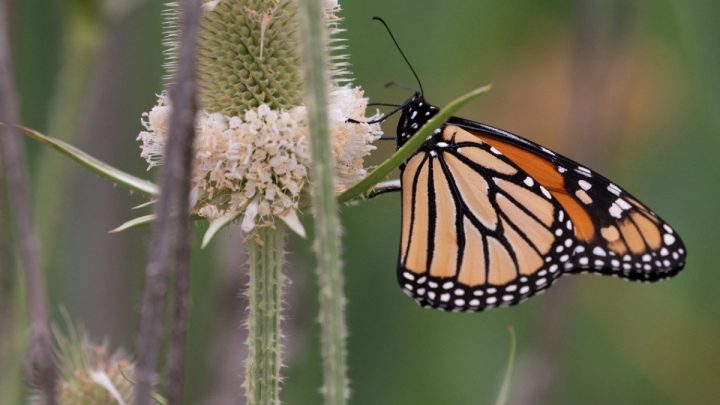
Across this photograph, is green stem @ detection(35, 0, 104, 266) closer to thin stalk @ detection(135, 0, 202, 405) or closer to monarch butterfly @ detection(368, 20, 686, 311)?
monarch butterfly @ detection(368, 20, 686, 311)

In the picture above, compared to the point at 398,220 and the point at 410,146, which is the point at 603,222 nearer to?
the point at 410,146

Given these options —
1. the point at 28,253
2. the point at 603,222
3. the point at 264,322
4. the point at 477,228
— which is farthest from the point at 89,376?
the point at 603,222

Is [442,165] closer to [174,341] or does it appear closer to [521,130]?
[174,341]

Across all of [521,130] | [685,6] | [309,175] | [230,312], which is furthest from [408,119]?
[521,130]

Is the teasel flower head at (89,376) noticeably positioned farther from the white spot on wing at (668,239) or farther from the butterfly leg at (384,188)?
the white spot on wing at (668,239)

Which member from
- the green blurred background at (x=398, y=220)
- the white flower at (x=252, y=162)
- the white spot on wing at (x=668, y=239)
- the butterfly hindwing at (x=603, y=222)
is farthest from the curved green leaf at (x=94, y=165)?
the green blurred background at (x=398, y=220)

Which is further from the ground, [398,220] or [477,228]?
[398,220]
